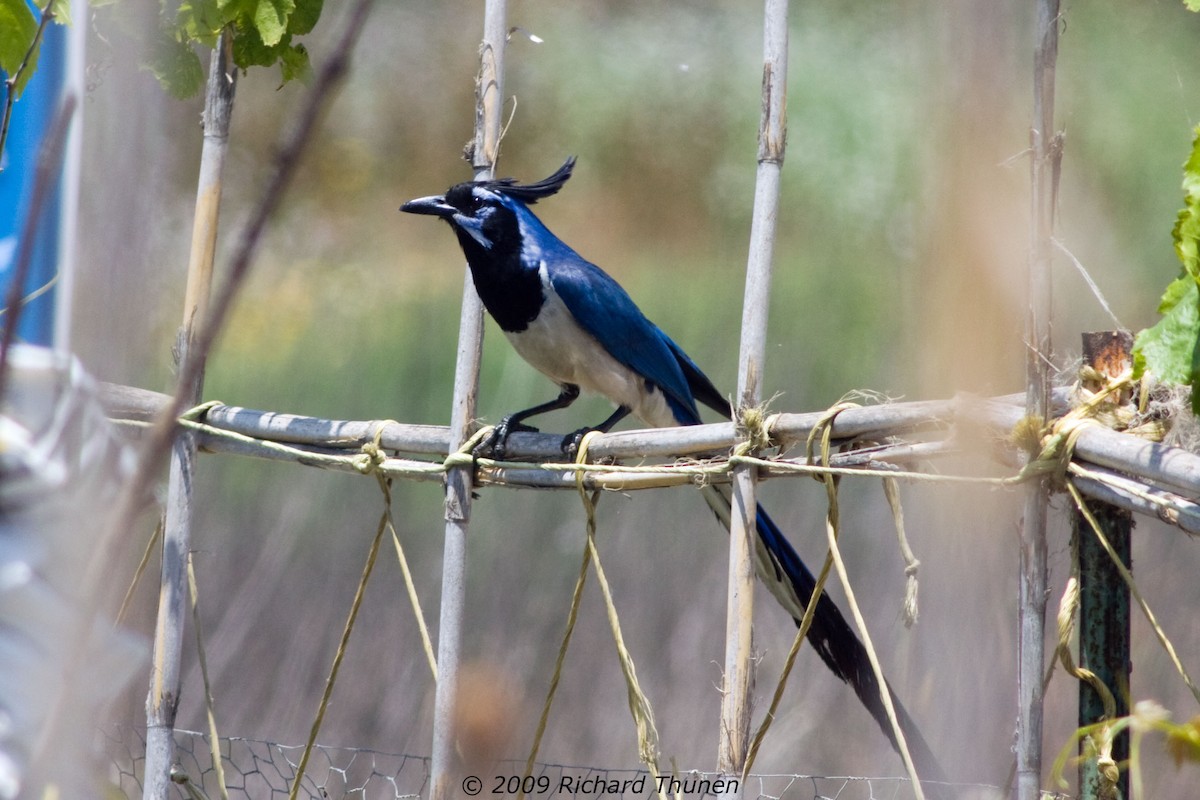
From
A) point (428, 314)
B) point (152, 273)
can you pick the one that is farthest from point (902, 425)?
point (428, 314)

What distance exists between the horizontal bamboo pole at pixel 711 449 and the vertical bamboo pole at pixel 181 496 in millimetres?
129

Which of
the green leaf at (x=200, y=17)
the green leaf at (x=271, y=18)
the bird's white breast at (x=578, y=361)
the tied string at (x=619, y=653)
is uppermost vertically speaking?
the green leaf at (x=271, y=18)

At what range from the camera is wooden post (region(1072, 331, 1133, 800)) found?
1382 millimetres

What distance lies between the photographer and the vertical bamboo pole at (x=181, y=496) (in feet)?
6.47

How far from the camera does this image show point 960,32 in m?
0.90

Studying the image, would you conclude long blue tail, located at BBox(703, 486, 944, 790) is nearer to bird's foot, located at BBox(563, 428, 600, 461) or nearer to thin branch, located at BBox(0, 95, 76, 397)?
bird's foot, located at BBox(563, 428, 600, 461)

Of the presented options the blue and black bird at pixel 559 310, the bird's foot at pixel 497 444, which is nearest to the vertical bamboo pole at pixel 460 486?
the bird's foot at pixel 497 444

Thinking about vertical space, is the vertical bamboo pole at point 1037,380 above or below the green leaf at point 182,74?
below

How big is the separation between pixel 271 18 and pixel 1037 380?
1.21 m

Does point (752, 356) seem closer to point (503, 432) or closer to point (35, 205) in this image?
point (503, 432)

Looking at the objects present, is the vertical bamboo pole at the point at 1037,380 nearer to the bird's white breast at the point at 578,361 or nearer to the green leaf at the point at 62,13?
the green leaf at the point at 62,13

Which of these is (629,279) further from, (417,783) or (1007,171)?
(1007,171)

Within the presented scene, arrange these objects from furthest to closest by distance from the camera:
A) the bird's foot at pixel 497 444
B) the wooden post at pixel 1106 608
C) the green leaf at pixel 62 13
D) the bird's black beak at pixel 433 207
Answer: the bird's black beak at pixel 433 207, the bird's foot at pixel 497 444, the wooden post at pixel 1106 608, the green leaf at pixel 62 13

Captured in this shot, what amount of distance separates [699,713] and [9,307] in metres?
3.62
